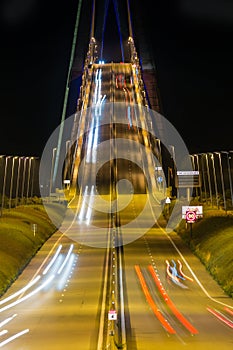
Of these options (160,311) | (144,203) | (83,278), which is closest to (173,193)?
(144,203)

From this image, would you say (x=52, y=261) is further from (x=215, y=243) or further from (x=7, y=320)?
(x=7, y=320)

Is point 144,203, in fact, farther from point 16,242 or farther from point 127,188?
point 16,242

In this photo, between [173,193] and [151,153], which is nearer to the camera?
[173,193]

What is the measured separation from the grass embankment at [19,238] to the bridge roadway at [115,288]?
53cm

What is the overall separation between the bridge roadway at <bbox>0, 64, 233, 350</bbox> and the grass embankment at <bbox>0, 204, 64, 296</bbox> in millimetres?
531

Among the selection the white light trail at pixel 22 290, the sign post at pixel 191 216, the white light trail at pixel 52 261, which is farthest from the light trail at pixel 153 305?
the sign post at pixel 191 216

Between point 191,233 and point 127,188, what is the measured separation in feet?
98.1

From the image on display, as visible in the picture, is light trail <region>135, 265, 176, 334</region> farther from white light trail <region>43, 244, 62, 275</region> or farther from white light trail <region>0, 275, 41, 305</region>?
white light trail <region>0, 275, 41, 305</region>

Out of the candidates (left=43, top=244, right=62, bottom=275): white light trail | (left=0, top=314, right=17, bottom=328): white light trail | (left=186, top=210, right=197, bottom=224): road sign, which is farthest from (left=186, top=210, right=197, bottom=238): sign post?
(left=0, top=314, right=17, bottom=328): white light trail

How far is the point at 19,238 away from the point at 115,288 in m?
12.1

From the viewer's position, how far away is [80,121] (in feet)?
325

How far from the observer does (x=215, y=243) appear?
38938 millimetres

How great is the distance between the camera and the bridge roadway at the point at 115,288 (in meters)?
20.1

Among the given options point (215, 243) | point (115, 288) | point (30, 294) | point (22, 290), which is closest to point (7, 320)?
point (30, 294)
